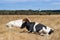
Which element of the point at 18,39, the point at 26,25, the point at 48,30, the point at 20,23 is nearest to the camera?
the point at 18,39

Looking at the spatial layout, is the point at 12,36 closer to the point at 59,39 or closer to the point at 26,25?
the point at 59,39

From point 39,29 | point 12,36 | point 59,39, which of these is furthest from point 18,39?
point 39,29

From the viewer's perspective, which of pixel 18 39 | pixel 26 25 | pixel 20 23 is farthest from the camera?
pixel 20 23

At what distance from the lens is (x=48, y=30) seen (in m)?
13.4

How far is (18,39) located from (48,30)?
10.8 feet

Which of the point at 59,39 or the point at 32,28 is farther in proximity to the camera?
the point at 32,28

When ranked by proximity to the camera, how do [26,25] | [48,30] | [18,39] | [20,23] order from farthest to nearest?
[20,23]
[26,25]
[48,30]
[18,39]

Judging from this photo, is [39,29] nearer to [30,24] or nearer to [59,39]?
[30,24]

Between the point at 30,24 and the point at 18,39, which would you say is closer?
the point at 18,39

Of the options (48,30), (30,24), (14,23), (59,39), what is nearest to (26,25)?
(30,24)

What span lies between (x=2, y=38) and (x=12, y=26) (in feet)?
20.7

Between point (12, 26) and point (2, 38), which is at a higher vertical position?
point (2, 38)

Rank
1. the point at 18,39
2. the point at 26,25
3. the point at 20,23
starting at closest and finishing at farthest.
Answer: the point at 18,39 → the point at 26,25 → the point at 20,23

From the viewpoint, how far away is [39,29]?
530 inches
